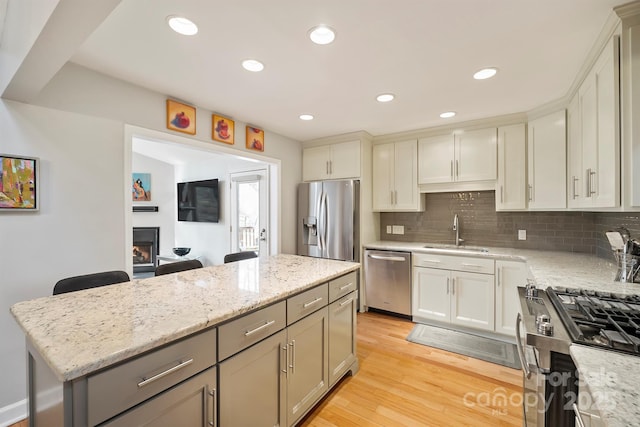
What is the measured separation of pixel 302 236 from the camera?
3885 mm

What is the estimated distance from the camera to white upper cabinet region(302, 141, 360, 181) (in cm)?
366

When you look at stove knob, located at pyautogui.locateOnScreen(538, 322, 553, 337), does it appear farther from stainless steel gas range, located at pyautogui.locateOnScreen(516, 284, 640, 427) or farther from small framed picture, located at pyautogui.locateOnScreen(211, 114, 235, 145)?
small framed picture, located at pyautogui.locateOnScreen(211, 114, 235, 145)

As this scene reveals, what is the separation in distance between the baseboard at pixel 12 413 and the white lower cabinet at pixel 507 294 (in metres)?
3.90

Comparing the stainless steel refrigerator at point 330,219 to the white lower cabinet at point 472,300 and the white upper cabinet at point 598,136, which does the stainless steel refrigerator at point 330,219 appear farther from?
the white upper cabinet at point 598,136

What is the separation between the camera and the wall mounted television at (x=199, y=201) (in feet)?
16.6

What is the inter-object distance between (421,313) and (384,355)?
88 centimetres

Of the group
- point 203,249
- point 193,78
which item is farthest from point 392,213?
point 203,249

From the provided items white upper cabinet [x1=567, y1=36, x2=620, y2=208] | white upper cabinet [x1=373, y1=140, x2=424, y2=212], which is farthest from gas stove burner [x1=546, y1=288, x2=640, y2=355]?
white upper cabinet [x1=373, y1=140, x2=424, y2=212]

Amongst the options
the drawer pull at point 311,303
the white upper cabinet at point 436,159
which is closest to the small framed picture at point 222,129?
the drawer pull at point 311,303

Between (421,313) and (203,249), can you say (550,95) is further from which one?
(203,249)

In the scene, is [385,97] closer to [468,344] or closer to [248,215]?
[468,344]

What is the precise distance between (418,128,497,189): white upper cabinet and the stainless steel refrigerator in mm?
918

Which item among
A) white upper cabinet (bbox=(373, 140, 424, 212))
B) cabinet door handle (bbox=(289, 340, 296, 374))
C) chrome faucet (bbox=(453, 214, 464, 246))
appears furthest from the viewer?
white upper cabinet (bbox=(373, 140, 424, 212))

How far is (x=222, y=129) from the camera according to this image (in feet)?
9.70
